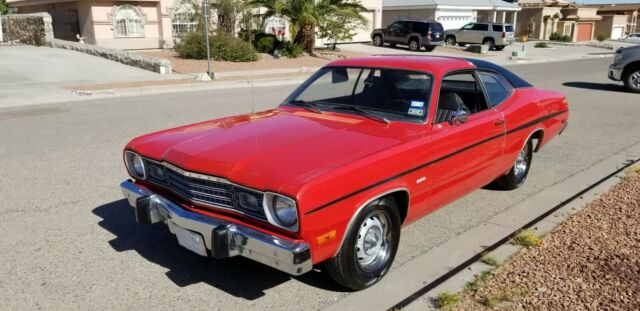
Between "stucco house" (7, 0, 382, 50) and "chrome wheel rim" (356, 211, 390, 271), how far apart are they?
2366 cm

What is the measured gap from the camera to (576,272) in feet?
12.5

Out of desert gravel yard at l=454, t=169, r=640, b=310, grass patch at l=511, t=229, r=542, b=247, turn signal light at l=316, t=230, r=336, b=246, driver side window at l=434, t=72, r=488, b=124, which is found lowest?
desert gravel yard at l=454, t=169, r=640, b=310

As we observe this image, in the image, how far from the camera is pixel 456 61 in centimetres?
492

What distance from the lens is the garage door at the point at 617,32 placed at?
6751cm

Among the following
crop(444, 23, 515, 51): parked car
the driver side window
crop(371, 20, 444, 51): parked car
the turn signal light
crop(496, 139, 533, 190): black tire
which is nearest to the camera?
the turn signal light

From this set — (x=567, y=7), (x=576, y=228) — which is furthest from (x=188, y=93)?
(x=567, y=7)

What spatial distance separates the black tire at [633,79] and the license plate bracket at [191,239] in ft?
47.4

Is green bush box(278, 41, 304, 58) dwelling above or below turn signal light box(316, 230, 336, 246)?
above

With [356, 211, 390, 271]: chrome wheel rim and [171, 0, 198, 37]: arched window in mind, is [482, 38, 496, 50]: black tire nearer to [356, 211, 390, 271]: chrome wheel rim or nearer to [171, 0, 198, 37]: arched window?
[171, 0, 198, 37]: arched window

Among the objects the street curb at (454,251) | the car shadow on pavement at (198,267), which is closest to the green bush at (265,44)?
the street curb at (454,251)

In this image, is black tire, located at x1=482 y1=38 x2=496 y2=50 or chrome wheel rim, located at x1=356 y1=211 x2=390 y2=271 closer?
chrome wheel rim, located at x1=356 y1=211 x2=390 y2=271

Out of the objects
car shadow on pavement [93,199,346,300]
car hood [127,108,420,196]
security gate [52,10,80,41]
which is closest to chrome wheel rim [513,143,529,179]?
car hood [127,108,420,196]

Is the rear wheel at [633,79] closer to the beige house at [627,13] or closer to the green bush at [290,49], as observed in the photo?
the green bush at [290,49]

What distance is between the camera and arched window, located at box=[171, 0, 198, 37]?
25.9 meters
